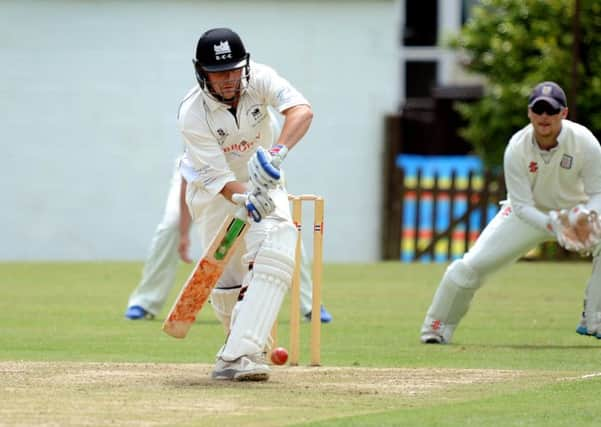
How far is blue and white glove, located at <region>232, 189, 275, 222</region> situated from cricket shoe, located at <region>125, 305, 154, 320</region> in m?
3.89

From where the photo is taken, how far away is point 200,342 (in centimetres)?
888

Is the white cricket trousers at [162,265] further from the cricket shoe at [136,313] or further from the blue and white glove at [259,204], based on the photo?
the blue and white glove at [259,204]

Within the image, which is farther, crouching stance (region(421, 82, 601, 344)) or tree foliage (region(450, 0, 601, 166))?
tree foliage (region(450, 0, 601, 166))

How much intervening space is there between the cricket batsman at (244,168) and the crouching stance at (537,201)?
187 cm

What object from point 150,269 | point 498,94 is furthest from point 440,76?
point 150,269

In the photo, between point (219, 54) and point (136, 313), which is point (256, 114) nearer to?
point (219, 54)

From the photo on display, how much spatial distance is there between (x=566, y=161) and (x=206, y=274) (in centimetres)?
252

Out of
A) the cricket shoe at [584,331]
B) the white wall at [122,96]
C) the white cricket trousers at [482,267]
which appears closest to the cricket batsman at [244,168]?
the white cricket trousers at [482,267]

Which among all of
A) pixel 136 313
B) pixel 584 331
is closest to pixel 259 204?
pixel 584 331

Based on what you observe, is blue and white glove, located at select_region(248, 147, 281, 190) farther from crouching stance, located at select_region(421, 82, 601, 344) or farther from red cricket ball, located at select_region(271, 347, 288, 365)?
crouching stance, located at select_region(421, 82, 601, 344)

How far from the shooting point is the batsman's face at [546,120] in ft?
27.7

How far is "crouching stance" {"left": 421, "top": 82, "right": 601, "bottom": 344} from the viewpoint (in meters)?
8.46

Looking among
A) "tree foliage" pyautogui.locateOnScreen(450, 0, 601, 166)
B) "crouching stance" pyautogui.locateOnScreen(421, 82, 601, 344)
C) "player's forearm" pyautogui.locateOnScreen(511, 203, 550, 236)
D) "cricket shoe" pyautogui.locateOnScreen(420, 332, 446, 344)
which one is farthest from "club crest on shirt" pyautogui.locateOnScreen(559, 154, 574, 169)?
"tree foliage" pyautogui.locateOnScreen(450, 0, 601, 166)

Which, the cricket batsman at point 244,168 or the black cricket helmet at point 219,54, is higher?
the black cricket helmet at point 219,54
